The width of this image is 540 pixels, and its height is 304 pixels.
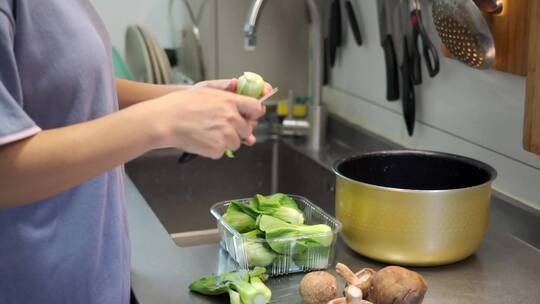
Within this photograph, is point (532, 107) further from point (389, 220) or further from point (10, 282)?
point (10, 282)

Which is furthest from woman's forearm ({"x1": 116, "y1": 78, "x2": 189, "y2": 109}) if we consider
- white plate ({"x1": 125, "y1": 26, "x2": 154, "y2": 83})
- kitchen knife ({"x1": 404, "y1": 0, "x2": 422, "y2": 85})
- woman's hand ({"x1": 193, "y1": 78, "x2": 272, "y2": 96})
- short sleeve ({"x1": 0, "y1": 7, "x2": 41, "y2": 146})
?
white plate ({"x1": 125, "y1": 26, "x2": 154, "y2": 83})

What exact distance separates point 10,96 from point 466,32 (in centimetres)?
73

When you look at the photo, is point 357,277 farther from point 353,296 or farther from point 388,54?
point 388,54

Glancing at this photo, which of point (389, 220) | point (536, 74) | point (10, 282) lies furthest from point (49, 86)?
point (536, 74)

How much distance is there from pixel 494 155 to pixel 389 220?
1.20ft

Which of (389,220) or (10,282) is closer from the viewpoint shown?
(10,282)

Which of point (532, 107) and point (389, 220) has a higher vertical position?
point (532, 107)

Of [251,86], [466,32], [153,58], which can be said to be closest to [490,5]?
[466,32]

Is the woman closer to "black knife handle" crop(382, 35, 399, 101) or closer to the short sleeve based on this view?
the short sleeve

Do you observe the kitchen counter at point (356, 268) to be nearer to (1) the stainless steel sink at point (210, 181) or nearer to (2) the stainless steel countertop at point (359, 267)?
(2) the stainless steel countertop at point (359, 267)

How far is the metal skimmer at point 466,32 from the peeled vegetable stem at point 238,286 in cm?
49

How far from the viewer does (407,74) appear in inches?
58.3

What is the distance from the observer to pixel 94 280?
0.93 metres

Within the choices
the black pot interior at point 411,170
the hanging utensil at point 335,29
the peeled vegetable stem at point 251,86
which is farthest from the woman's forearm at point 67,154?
the hanging utensil at point 335,29
